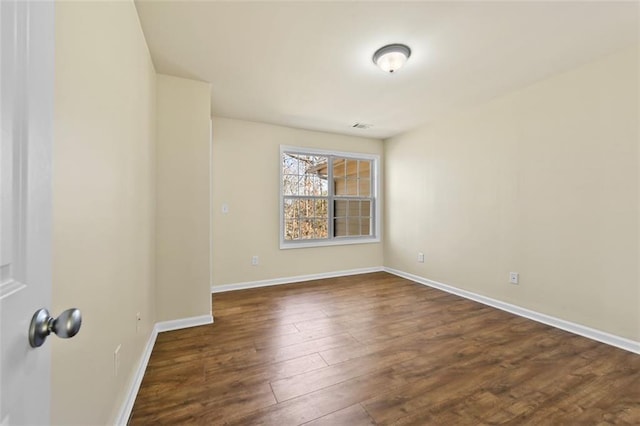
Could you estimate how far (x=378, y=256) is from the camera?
4.83 metres

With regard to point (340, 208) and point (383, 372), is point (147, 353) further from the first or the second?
point (340, 208)

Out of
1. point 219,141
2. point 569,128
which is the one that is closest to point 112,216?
point 219,141

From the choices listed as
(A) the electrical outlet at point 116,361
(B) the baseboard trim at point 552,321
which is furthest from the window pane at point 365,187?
(A) the electrical outlet at point 116,361

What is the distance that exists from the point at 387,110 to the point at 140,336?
3436mm

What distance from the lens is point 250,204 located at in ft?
12.7

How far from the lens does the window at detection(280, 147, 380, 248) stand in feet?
13.8

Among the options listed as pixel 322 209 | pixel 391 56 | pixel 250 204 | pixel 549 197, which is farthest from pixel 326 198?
pixel 549 197

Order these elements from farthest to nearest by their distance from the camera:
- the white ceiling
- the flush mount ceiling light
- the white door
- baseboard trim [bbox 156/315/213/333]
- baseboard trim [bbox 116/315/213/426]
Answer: baseboard trim [bbox 156/315/213/333], the flush mount ceiling light, the white ceiling, baseboard trim [bbox 116/315/213/426], the white door

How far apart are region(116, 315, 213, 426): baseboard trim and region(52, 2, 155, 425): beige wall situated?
57 mm

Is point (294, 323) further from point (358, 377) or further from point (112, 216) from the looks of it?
point (112, 216)

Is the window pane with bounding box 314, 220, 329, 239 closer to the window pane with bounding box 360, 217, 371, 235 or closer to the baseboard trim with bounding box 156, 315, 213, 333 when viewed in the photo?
the window pane with bounding box 360, 217, 371, 235

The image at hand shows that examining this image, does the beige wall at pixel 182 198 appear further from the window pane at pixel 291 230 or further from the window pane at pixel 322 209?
the window pane at pixel 322 209

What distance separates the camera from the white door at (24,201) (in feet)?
1.38

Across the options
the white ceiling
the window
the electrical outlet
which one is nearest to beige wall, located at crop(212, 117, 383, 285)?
the window
